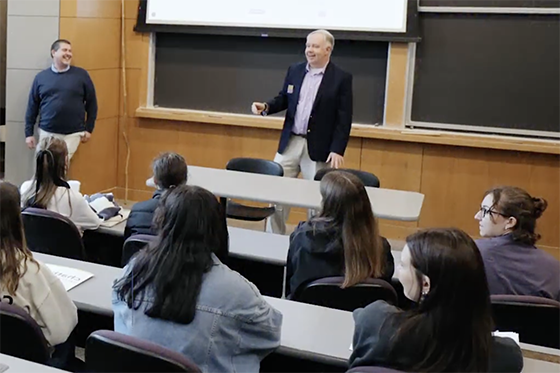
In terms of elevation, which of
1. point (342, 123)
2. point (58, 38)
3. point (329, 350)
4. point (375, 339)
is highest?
point (58, 38)

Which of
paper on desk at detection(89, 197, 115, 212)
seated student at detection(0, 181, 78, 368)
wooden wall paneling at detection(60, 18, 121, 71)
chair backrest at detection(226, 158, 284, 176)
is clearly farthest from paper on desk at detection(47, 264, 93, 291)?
wooden wall paneling at detection(60, 18, 121, 71)

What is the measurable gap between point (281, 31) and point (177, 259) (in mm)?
4008

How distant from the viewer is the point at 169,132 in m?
6.04

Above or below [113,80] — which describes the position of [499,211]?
below

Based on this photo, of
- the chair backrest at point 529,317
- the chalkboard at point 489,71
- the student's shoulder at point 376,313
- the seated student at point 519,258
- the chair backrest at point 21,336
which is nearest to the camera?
the student's shoulder at point 376,313

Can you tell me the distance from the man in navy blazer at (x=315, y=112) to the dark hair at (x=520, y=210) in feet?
6.72

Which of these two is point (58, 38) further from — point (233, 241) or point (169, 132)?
point (233, 241)

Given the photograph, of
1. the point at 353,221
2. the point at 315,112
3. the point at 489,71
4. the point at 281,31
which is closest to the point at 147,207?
the point at 353,221

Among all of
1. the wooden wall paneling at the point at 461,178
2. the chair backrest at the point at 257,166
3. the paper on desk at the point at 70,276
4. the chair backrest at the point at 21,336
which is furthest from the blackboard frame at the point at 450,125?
the chair backrest at the point at 21,336

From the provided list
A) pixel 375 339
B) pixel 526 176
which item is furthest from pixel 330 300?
pixel 526 176

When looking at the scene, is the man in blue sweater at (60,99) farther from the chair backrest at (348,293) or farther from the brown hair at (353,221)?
the chair backrest at (348,293)

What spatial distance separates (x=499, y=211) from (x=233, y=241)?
47.2 inches

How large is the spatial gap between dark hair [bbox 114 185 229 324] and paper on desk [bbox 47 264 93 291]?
485 mm

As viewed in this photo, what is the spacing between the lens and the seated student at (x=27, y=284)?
1.93 metres
